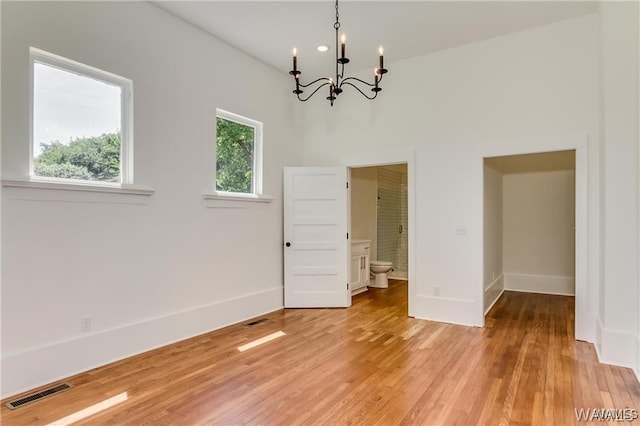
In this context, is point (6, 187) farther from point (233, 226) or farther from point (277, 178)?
point (277, 178)

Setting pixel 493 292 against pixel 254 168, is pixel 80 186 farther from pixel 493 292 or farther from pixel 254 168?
pixel 493 292

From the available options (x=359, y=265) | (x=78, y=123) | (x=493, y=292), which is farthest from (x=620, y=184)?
(x=78, y=123)

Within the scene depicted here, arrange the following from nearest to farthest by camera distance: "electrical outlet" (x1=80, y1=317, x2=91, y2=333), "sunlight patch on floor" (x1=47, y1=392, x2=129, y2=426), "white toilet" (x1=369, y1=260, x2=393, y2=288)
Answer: "sunlight patch on floor" (x1=47, y1=392, x2=129, y2=426)
"electrical outlet" (x1=80, y1=317, x2=91, y2=333)
"white toilet" (x1=369, y1=260, x2=393, y2=288)

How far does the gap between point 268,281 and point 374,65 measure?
3.27m

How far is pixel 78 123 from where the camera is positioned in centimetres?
309

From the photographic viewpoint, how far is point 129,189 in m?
3.33

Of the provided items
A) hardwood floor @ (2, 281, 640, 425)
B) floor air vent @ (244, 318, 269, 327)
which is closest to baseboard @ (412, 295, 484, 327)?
hardwood floor @ (2, 281, 640, 425)

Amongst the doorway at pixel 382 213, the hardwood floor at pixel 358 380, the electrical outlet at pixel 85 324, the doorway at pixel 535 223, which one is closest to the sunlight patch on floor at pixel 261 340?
the hardwood floor at pixel 358 380

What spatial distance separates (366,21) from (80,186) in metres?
3.15

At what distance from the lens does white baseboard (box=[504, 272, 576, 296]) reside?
5980mm

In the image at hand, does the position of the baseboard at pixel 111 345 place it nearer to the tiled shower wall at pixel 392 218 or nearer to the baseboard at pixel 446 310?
the baseboard at pixel 446 310

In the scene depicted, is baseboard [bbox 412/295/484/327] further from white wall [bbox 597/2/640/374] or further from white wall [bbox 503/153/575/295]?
white wall [bbox 503/153/575/295]

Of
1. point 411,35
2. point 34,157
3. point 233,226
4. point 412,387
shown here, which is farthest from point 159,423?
point 411,35

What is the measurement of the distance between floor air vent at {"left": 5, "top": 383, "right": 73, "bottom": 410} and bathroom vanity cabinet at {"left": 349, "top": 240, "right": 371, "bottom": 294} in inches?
158
